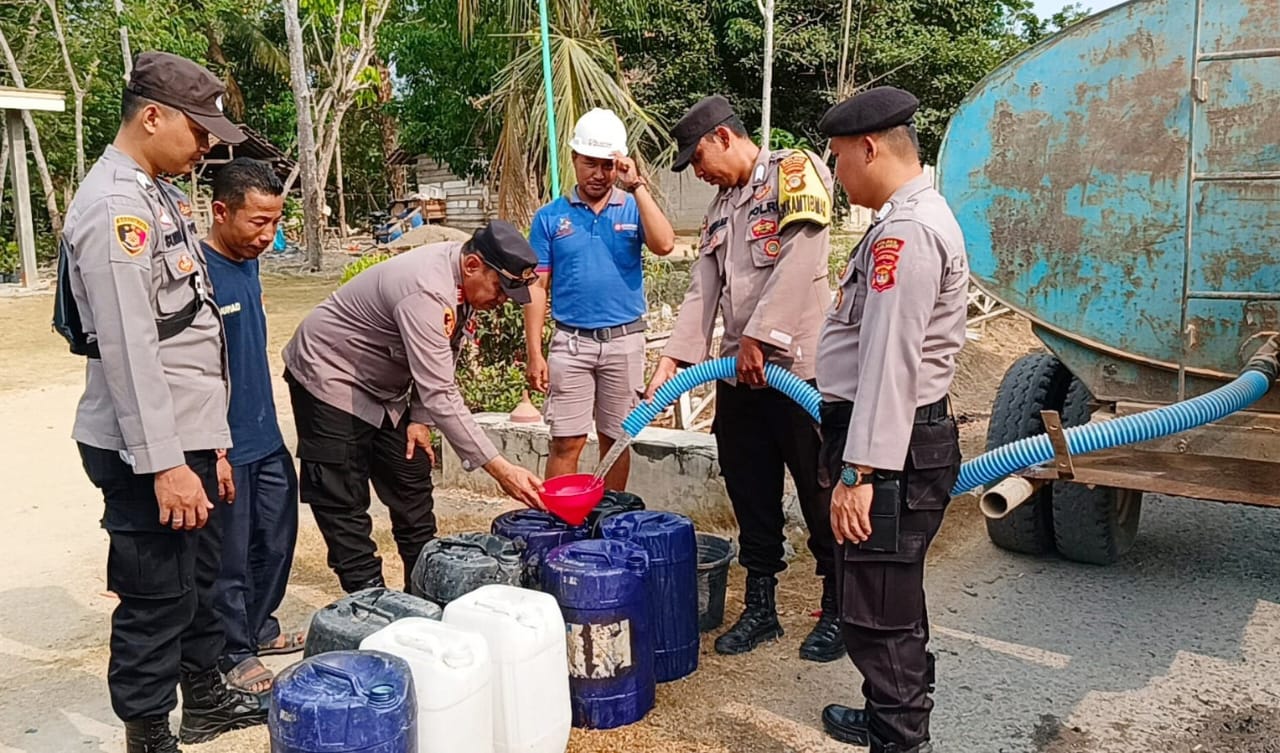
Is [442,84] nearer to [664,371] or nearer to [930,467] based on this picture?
[664,371]

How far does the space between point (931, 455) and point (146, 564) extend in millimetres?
2074

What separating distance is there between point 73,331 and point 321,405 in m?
1.07

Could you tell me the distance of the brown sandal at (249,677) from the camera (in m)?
3.51

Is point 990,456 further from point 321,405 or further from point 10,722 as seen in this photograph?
point 10,722

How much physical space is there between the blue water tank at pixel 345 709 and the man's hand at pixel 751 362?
5.44 ft

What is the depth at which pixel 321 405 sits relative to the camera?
3713 mm

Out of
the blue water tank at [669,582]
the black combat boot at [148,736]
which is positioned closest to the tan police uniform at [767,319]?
the blue water tank at [669,582]

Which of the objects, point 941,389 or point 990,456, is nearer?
point 941,389

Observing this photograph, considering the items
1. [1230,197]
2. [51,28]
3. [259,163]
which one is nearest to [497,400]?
[259,163]

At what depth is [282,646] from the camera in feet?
12.8

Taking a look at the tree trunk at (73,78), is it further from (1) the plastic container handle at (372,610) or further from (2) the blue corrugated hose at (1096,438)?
(2) the blue corrugated hose at (1096,438)

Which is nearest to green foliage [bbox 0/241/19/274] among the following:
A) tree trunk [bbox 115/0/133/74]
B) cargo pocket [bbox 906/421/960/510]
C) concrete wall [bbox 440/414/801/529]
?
tree trunk [bbox 115/0/133/74]

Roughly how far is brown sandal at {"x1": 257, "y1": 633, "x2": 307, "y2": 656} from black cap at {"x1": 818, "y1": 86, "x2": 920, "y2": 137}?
2645mm

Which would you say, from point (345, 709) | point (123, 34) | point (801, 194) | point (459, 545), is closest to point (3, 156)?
point (123, 34)
